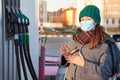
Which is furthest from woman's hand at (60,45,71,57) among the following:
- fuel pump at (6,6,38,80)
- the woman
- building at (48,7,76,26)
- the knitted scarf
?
building at (48,7,76,26)

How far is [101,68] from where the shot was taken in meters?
3.44

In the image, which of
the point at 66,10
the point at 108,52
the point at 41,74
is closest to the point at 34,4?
the point at 41,74

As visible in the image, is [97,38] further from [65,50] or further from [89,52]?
[65,50]

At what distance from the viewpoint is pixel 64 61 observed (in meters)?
3.86

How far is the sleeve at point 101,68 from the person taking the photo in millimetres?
3447

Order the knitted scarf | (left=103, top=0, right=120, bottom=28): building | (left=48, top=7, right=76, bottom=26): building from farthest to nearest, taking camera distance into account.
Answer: (left=103, top=0, right=120, bottom=28): building < (left=48, top=7, right=76, bottom=26): building < the knitted scarf

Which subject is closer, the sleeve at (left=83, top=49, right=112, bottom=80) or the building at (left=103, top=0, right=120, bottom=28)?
the sleeve at (left=83, top=49, right=112, bottom=80)

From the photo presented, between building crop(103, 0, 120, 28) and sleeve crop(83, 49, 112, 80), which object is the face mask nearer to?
sleeve crop(83, 49, 112, 80)

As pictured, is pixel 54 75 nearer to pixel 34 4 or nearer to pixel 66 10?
pixel 34 4

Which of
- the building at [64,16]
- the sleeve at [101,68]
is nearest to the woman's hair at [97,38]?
the sleeve at [101,68]

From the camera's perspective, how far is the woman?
3.47 meters

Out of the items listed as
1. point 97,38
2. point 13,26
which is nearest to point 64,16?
point 13,26

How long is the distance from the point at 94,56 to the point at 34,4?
1.74m

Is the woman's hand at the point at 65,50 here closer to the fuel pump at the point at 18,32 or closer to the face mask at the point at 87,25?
the face mask at the point at 87,25
